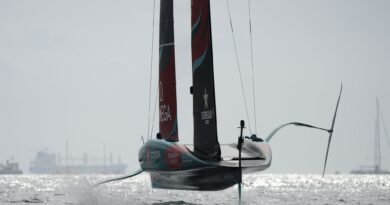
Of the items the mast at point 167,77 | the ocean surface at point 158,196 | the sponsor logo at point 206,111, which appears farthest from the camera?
the ocean surface at point 158,196

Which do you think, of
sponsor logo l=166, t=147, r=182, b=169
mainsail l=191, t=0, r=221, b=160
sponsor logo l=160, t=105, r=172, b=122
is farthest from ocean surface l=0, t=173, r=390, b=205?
mainsail l=191, t=0, r=221, b=160

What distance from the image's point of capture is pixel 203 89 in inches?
797

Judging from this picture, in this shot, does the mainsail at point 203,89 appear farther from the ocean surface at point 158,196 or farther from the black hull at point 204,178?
the ocean surface at point 158,196

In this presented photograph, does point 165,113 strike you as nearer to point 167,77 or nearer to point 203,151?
point 167,77

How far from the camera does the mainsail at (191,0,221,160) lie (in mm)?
20203

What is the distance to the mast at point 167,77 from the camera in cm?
2389

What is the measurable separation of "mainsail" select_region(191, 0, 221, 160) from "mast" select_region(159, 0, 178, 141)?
336cm

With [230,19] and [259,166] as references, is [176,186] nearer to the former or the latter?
[259,166]

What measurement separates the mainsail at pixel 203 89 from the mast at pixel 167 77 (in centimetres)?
336

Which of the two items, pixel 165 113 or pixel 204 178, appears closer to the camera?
pixel 204 178

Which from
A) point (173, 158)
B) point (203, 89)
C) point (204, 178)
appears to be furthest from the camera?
point (173, 158)

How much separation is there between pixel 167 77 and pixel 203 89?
3975 mm

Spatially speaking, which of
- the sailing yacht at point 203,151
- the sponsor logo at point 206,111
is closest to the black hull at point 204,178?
the sailing yacht at point 203,151

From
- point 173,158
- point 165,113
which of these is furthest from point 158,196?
point 173,158
